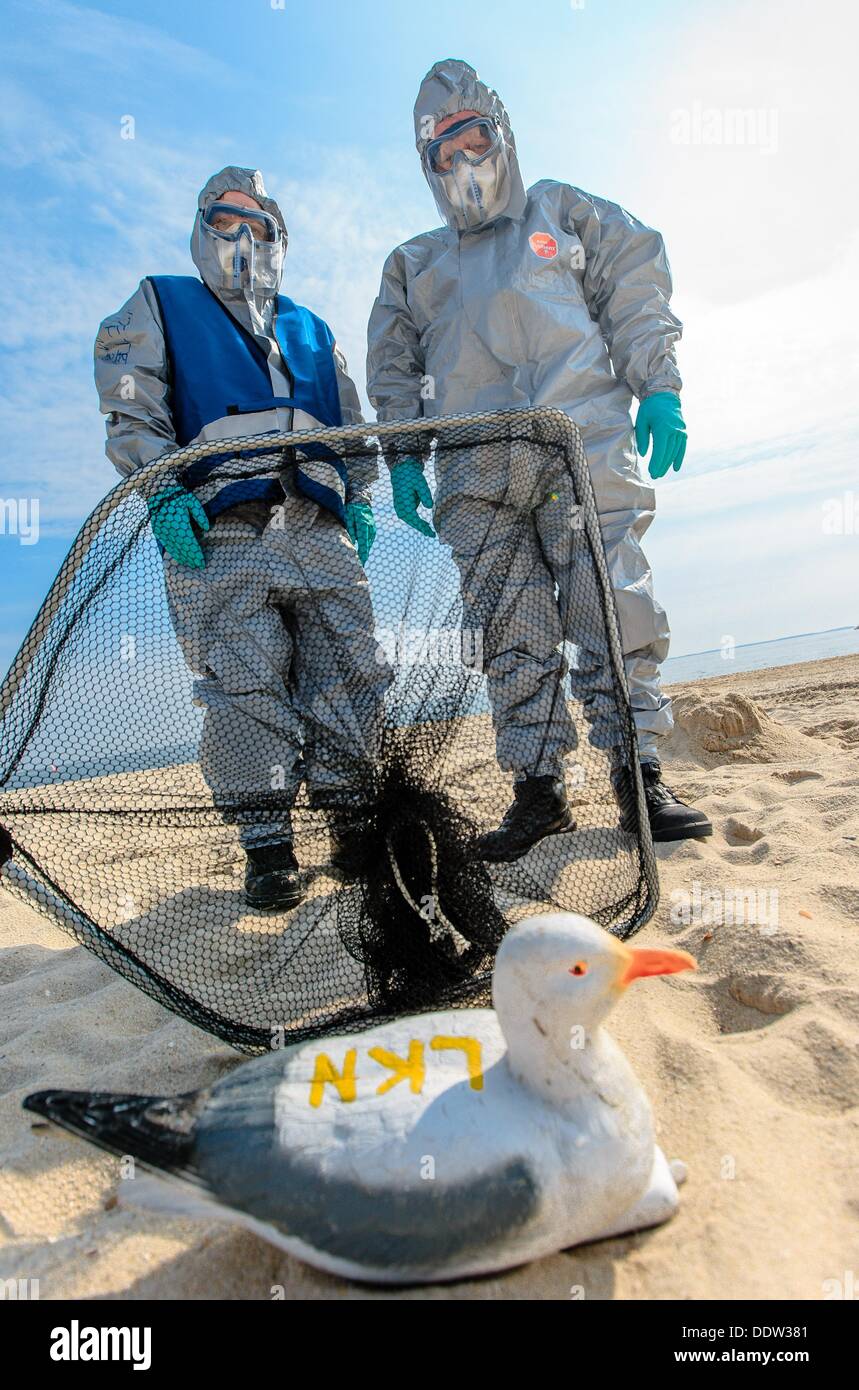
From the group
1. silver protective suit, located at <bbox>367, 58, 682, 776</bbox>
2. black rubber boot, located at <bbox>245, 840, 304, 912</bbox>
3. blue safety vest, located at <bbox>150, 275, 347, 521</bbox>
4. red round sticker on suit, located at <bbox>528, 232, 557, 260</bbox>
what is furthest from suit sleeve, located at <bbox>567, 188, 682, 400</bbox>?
black rubber boot, located at <bbox>245, 840, 304, 912</bbox>

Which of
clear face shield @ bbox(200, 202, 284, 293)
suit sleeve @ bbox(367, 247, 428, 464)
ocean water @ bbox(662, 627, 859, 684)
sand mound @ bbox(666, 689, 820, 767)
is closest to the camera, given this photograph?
clear face shield @ bbox(200, 202, 284, 293)

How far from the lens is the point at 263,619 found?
115 inches

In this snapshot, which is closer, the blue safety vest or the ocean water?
the blue safety vest

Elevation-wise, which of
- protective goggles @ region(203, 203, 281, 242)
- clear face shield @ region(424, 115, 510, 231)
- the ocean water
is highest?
clear face shield @ region(424, 115, 510, 231)

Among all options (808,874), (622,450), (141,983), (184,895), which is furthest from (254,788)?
(622,450)

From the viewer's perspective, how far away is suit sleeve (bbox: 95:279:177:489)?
3.27 m

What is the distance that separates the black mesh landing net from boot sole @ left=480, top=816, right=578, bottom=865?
2cm

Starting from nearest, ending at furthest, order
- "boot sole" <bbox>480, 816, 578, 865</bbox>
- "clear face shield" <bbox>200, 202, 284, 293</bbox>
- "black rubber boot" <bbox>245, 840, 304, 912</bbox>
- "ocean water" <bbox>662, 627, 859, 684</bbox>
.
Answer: "boot sole" <bbox>480, 816, 578, 865</bbox>
"black rubber boot" <bbox>245, 840, 304, 912</bbox>
"clear face shield" <bbox>200, 202, 284, 293</bbox>
"ocean water" <bbox>662, 627, 859, 684</bbox>

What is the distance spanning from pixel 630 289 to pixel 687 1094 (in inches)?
142

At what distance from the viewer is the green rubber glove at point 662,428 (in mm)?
3756

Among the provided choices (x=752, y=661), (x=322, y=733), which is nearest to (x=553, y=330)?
(x=322, y=733)

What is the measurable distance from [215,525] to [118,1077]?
6.11 feet

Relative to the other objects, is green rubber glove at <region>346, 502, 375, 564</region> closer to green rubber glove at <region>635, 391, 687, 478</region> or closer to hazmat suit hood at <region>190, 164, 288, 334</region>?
hazmat suit hood at <region>190, 164, 288, 334</region>
